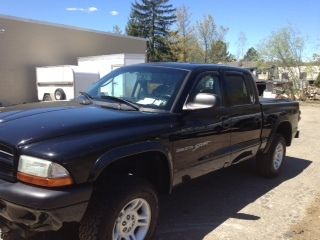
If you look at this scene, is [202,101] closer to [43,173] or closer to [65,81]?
[43,173]

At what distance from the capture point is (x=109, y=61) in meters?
19.8

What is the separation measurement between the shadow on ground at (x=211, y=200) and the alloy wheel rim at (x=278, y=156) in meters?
0.22

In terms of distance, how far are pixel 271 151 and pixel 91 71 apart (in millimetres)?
14688

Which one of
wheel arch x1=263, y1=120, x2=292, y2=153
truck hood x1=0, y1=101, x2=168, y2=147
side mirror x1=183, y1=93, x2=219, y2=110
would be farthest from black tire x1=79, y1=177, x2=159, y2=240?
wheel arch x1=263, y1=120, x2=292, y2=153

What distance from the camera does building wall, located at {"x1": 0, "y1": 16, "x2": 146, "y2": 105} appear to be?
22.2m

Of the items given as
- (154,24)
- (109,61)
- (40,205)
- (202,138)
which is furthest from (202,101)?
(154,24)

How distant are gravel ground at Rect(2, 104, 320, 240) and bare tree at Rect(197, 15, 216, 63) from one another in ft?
172

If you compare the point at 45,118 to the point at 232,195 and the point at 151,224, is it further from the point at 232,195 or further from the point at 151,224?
the point at 232,195

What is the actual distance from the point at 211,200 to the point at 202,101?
1.88 metres

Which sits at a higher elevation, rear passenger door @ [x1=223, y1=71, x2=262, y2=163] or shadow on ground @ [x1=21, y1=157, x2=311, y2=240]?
rear passenger door @ [x1=223, y1=71, x2=262, y2=163]

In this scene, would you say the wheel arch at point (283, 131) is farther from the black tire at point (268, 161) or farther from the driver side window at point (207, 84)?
the driver side window at point (207, 84)

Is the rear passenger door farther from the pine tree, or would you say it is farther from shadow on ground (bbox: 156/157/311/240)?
the pine tree

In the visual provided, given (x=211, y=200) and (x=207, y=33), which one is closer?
(x=211, y=200)

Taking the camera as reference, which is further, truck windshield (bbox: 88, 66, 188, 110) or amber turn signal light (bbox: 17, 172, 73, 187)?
truck windshield (bbox: 88, 66, 188, 110)
